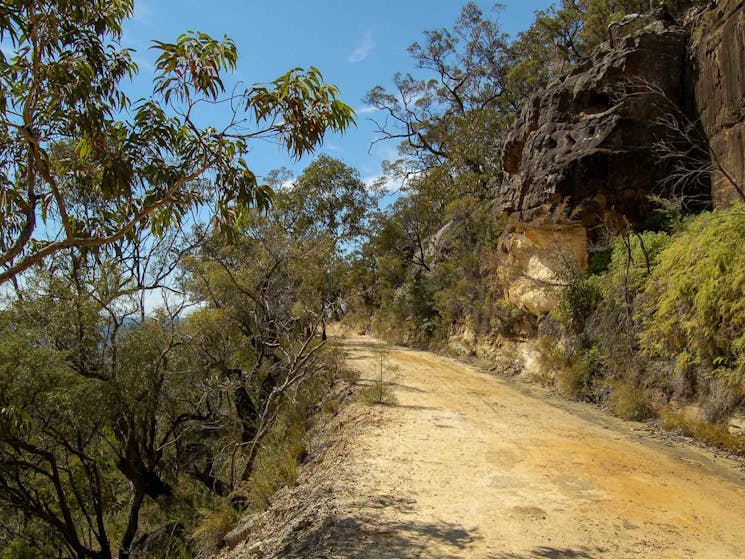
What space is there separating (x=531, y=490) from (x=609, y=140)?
1022 cm

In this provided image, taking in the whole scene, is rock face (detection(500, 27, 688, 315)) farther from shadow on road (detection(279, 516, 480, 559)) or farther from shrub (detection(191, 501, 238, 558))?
shadow on road (detection(279, 516, 480, 559))

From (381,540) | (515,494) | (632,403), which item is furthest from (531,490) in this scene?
(632,403)

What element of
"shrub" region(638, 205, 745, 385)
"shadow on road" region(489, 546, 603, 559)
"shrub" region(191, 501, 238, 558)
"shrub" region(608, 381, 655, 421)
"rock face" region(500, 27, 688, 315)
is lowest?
"shrub" region(191, 501, 238, 558)

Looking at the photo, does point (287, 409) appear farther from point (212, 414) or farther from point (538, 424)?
point (538, 424)

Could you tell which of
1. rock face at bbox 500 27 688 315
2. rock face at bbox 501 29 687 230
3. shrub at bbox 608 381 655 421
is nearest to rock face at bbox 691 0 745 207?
rock face at bbox 500 27 688 315

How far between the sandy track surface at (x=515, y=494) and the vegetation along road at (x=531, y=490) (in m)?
0.02

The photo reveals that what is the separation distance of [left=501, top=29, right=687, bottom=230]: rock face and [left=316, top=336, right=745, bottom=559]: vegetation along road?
582 centimetres

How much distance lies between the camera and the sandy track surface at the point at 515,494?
4.84m

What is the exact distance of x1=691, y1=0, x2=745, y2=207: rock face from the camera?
431 inches

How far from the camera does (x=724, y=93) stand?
11664 millimetres

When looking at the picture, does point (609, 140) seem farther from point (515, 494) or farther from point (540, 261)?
point (515, 494)

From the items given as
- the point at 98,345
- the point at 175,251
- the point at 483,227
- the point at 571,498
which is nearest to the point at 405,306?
the point at 483,227

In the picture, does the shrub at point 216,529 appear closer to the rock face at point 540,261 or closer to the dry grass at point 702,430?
the dry grass at point 702,430

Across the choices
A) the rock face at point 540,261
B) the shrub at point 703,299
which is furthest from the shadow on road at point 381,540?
the rock face at point 540,261
